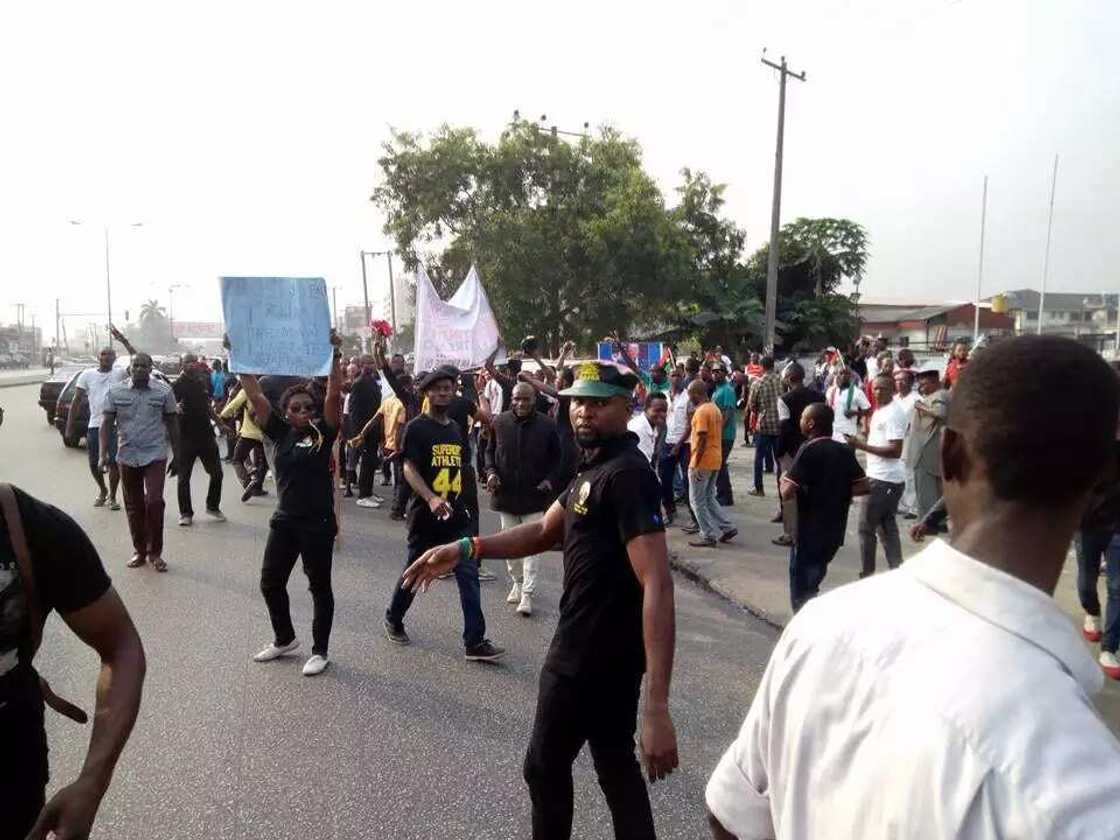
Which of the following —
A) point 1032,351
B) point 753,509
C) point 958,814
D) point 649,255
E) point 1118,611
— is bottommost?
point 753,509

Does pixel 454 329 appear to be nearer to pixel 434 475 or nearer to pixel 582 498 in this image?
pixel 434 475

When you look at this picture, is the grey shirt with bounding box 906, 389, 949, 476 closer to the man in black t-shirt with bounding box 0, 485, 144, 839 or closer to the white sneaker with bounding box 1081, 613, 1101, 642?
the white sneaker with bounding box 1081, 613, 1101, 642

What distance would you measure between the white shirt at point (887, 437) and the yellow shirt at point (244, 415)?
243 inches

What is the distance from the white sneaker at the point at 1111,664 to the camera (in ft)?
16.3

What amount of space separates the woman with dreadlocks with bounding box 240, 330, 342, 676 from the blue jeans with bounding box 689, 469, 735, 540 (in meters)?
4.27

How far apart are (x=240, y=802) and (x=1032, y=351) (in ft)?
11.7

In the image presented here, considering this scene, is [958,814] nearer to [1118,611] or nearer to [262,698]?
[262,698]

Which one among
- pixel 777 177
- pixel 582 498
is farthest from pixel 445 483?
pixel 777 177

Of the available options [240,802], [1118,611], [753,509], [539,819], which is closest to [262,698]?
[240,802]

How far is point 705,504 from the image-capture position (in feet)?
28.5

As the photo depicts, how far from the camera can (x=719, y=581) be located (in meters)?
7.32

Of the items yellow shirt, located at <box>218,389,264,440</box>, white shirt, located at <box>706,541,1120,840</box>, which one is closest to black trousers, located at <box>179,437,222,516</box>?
yellow shirt, located at <box>218,389,264,440</box>

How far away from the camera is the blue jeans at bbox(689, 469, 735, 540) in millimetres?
8594

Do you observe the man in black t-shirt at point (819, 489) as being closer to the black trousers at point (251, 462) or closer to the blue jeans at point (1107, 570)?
the blue jeans at point (1107, 570)
